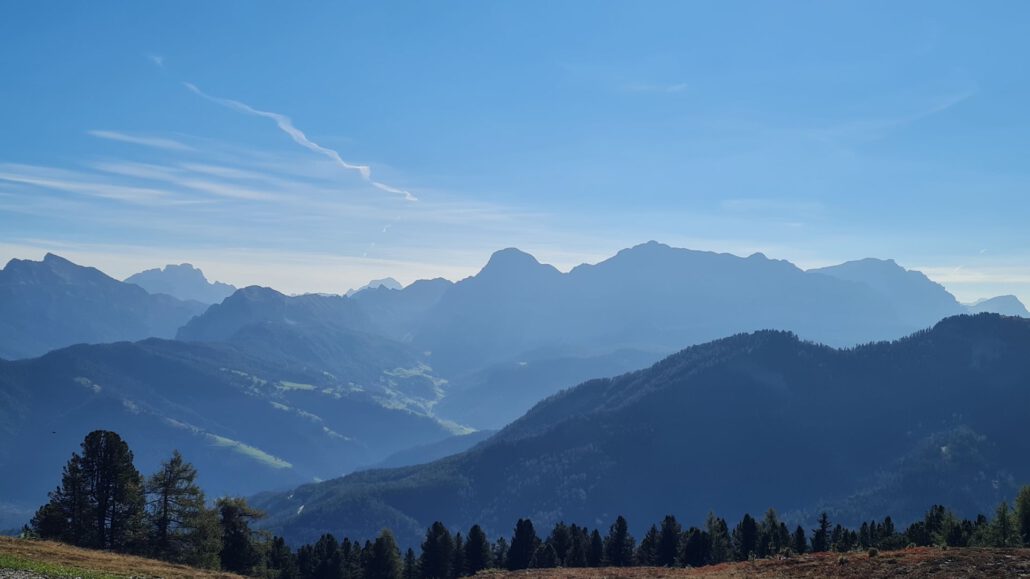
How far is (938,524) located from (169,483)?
10242cm

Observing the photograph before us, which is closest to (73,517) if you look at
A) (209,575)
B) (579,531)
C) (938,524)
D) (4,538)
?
(4,538)

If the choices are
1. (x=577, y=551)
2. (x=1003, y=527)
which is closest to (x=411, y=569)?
(x=577, y=551)

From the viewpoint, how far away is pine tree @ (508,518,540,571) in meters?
108

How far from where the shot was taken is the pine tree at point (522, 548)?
10812 centimetres

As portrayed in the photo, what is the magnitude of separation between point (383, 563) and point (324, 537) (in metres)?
13.7

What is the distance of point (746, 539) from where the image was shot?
105 meters

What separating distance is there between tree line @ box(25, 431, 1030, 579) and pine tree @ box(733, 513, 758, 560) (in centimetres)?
17

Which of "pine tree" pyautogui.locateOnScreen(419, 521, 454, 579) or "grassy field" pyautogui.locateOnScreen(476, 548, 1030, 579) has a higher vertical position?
"grassy field" pyautogui.locateOnScreen(476, 548, 1030, 579)

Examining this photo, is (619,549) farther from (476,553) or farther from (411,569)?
(411,569)

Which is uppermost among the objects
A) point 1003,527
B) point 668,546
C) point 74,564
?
point 74,564

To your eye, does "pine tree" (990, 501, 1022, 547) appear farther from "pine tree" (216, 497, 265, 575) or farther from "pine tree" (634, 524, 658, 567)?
"pine tree" (216, 497, 265, 575)

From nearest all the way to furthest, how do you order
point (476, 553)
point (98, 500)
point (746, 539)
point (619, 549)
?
point (98, 500), point (746, 539), point (476, 553), point (619, 549)

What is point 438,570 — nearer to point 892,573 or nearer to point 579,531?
point 579,531

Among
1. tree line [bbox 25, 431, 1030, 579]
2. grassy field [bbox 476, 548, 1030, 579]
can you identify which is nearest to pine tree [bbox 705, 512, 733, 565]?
tree line [bbox 25, 431, 1030, 579]
